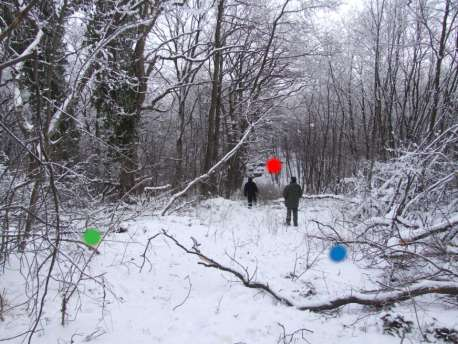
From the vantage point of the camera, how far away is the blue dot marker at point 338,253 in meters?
5.81

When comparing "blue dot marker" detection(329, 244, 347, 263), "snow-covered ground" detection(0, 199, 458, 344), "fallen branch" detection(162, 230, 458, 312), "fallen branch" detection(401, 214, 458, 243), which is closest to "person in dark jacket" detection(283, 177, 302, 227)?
"snow-covered ground" detection(0, 199, 458, 344)

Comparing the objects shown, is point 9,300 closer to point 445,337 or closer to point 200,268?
point 200,268

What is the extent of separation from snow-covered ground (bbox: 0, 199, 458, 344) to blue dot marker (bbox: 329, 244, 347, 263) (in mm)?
108

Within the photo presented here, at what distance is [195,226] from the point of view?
23.9 feet

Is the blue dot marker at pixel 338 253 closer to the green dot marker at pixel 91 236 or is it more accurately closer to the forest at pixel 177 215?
the forest at pixel 177 215

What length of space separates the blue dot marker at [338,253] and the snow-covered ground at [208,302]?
0.35ft

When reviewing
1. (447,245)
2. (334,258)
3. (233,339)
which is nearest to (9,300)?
(233,339)

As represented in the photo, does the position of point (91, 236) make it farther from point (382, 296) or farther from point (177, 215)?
point (177, 215)

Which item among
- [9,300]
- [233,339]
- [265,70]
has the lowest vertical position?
[233,339]

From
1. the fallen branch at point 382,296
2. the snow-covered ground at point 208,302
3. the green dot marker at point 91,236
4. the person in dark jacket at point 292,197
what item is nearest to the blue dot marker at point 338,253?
the snow-covered ground at point 208,302

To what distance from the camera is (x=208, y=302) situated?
4.15 meters

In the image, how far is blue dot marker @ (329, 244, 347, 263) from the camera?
229 inches

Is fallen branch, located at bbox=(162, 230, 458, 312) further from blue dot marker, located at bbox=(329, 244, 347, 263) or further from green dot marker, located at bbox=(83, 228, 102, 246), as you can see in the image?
A: green dot marker, located at bbox=(83, 228, 102, 246)

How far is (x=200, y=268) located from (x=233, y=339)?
6.63 feet
